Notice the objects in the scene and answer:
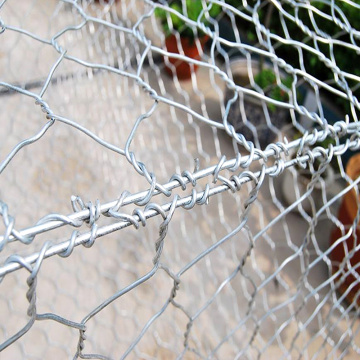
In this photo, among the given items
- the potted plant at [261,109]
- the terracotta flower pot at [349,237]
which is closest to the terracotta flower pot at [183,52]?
the potted plant at [261,109]

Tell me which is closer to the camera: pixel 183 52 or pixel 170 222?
pixel 170 222

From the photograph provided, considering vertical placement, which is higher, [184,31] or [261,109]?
[184,31]

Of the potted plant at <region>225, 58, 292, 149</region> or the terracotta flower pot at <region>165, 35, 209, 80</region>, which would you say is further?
the terracotta flower pot at <region>165, 35, 209, 80</region>

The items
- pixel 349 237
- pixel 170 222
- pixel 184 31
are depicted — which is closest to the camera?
pixel 349 237

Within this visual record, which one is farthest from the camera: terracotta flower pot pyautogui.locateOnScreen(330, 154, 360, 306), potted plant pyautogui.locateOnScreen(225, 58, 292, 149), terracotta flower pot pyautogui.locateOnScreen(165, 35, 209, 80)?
terracotta flower pot pyautogui.locateOnScreen(165, 35, 209, 80)

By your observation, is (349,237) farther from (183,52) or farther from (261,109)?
(183,52)

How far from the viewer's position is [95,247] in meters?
0.87

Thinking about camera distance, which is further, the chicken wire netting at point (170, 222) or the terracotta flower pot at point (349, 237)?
the terracotta flower pot at point (349, 237)

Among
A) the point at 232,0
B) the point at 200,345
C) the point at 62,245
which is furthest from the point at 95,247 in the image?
the point at 232,0

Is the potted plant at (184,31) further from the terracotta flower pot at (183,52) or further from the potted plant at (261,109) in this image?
the potted plant at (261,109)

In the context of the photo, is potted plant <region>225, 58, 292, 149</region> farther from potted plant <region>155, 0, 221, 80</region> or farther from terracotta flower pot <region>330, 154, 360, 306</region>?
terracotta flower pot <region>330, 154, 360, 306</region>

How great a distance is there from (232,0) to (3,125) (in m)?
0.81

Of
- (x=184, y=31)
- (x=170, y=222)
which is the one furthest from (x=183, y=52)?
(x=170, y=222)

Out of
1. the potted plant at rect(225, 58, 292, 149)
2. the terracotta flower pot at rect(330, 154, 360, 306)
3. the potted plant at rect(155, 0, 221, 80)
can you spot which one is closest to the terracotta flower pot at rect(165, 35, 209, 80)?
the potted plant at rect(155, 0, 221, 80)
